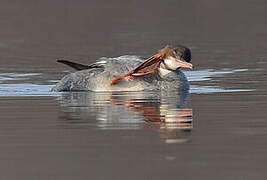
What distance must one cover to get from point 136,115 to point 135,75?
276cm

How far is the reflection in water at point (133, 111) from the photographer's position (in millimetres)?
12445

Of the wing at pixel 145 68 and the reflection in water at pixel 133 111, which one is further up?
the wing at pixel 145 68

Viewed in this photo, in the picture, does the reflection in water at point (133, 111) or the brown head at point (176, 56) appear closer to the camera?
the reflection in water at point (133, 111)

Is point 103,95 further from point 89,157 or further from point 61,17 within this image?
point 61,17

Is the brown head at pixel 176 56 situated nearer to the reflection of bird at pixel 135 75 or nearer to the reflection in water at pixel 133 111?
the reflection of bird at pixel 135 75

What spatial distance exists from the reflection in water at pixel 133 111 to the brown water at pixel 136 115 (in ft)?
0.04

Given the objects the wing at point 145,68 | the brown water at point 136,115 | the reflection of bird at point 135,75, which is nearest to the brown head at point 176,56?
the reflection of bird at point 135,75

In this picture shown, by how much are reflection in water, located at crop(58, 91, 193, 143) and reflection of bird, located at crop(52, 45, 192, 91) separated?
202mm

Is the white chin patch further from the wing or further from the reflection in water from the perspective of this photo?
the reflection in water

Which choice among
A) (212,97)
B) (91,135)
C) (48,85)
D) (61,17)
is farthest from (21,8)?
(91,135)

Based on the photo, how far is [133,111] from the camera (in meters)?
14.0

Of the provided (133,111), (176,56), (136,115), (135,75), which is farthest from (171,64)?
(136,115)

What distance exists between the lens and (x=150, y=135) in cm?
1182

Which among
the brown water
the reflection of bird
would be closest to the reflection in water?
the brown water
